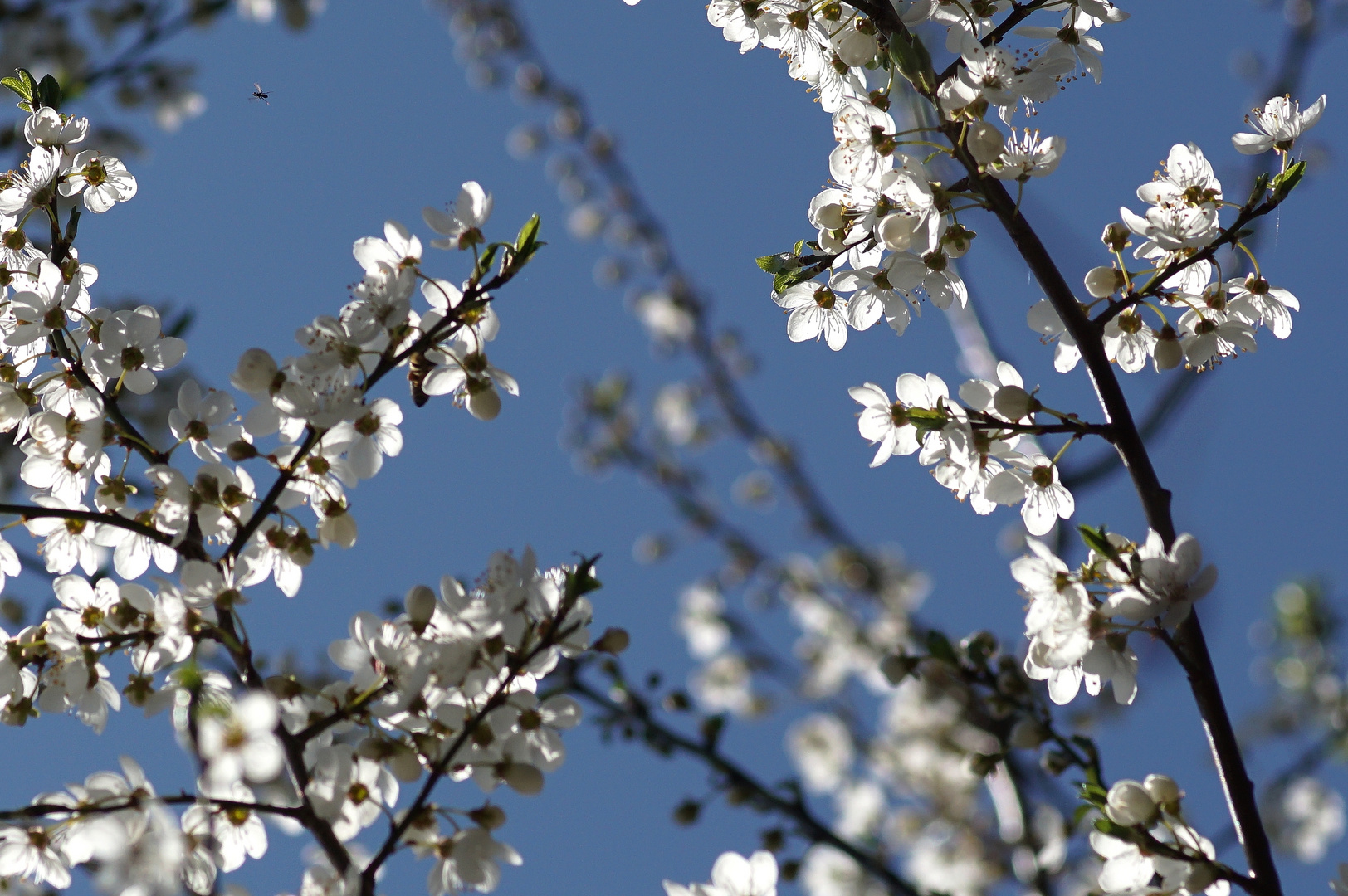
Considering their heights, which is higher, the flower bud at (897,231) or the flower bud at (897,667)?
the flower bud at (897,231)

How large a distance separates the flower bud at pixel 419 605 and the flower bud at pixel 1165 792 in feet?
4.44

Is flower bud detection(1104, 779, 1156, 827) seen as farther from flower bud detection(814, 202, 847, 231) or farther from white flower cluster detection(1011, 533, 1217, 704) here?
flower bud detection(814, 202, 847, 231)

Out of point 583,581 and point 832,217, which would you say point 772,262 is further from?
point 583,581

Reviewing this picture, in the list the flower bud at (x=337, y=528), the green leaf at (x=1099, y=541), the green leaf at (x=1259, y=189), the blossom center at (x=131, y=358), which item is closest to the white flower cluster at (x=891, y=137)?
the green leaf at (x=1259, y=189)

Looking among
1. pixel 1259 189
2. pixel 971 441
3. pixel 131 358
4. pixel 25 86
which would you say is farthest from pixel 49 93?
pixel 1259 189

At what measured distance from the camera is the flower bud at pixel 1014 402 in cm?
195

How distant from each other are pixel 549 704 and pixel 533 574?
270 millimetres

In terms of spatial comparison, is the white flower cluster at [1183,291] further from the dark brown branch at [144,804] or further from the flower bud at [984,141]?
the dark brown branch at [144,804]

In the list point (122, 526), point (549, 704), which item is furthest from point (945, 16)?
point (122, 526)

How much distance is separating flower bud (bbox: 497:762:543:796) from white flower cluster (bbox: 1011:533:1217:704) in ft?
3.07

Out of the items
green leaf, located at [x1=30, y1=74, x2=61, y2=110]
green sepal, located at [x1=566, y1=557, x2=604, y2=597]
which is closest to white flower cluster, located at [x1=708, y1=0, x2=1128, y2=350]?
green sepal, located at [x1=566, y1=557, x2=604, y2=597]

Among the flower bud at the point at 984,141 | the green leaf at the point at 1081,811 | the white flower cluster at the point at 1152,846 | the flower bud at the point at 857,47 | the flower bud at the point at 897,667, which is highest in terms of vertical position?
the flower bud at the point at 857,47

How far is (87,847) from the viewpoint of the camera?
1917 millimetres

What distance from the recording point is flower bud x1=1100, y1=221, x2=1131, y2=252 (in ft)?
6.89
